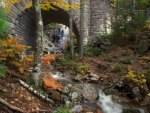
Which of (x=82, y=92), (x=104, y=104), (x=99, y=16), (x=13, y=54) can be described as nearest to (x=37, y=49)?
(x=13, y=54)

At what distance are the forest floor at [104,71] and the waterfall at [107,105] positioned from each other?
1275 millimetres

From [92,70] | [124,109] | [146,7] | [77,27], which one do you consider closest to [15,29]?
[92,70]

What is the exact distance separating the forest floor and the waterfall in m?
1.28

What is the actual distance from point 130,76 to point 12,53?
513 centimetres

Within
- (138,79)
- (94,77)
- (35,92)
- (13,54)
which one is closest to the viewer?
(35,92)

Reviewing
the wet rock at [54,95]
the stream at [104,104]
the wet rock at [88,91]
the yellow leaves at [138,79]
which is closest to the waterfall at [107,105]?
the stream at [104,104]

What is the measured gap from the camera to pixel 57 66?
1598 centimetres

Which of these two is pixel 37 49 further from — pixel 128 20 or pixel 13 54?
pixel 128 20

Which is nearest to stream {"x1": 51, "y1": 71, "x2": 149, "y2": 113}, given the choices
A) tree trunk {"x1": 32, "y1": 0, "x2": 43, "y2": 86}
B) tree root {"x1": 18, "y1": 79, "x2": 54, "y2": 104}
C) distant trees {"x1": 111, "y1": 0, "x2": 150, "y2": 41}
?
tree root {"x1": 18, "y1": 79, "x2": 54, "y2": 104}

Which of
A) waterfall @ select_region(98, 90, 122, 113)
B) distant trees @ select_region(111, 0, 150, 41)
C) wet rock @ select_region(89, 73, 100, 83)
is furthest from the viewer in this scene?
distant trees @ select_region(111, 0, 150, 41)

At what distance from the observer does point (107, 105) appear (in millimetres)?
10562

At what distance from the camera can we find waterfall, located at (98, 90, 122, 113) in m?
10.0

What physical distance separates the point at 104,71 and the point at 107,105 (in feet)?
15.2

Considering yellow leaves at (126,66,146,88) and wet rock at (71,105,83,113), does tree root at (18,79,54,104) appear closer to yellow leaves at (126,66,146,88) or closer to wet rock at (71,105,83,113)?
wet rock at (71,105,83,113)
